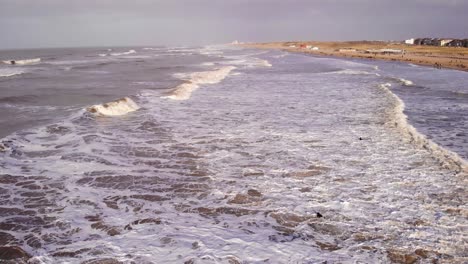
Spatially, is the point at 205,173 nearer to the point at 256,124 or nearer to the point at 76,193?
the point at 76,193

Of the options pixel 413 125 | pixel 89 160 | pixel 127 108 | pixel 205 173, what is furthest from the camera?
pixel 127 108

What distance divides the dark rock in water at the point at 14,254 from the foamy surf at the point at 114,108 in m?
10.6

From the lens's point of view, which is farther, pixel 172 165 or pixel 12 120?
pixel 12 120

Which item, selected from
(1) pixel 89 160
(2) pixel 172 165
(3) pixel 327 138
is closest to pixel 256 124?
(3) pixel 327 138

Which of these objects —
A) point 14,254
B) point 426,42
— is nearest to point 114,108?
point 14,254

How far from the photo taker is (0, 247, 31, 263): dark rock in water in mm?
5328

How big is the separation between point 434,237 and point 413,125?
7.88 m

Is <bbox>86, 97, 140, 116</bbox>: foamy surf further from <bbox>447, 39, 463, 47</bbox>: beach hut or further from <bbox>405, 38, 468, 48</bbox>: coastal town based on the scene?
<bbox>447, 39, 463, 47</bbox>: beach hut

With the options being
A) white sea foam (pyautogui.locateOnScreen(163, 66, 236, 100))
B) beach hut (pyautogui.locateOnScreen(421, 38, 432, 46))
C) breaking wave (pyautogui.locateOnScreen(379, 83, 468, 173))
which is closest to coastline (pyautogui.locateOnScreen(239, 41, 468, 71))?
beach hut (pyautogui.locateOnScreen(421, 38, 432, 46))

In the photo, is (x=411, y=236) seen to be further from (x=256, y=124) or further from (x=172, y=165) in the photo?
(x=256, y=124)

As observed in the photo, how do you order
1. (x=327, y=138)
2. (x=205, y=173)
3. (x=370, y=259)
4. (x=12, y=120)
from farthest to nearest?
(x=12, y=120) < (x=327, y=138) < (x=205, y=173) < (x=370, y=259)

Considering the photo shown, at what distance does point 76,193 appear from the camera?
767cm

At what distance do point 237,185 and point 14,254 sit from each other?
4044 millimetres

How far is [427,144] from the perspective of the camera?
10.5m
